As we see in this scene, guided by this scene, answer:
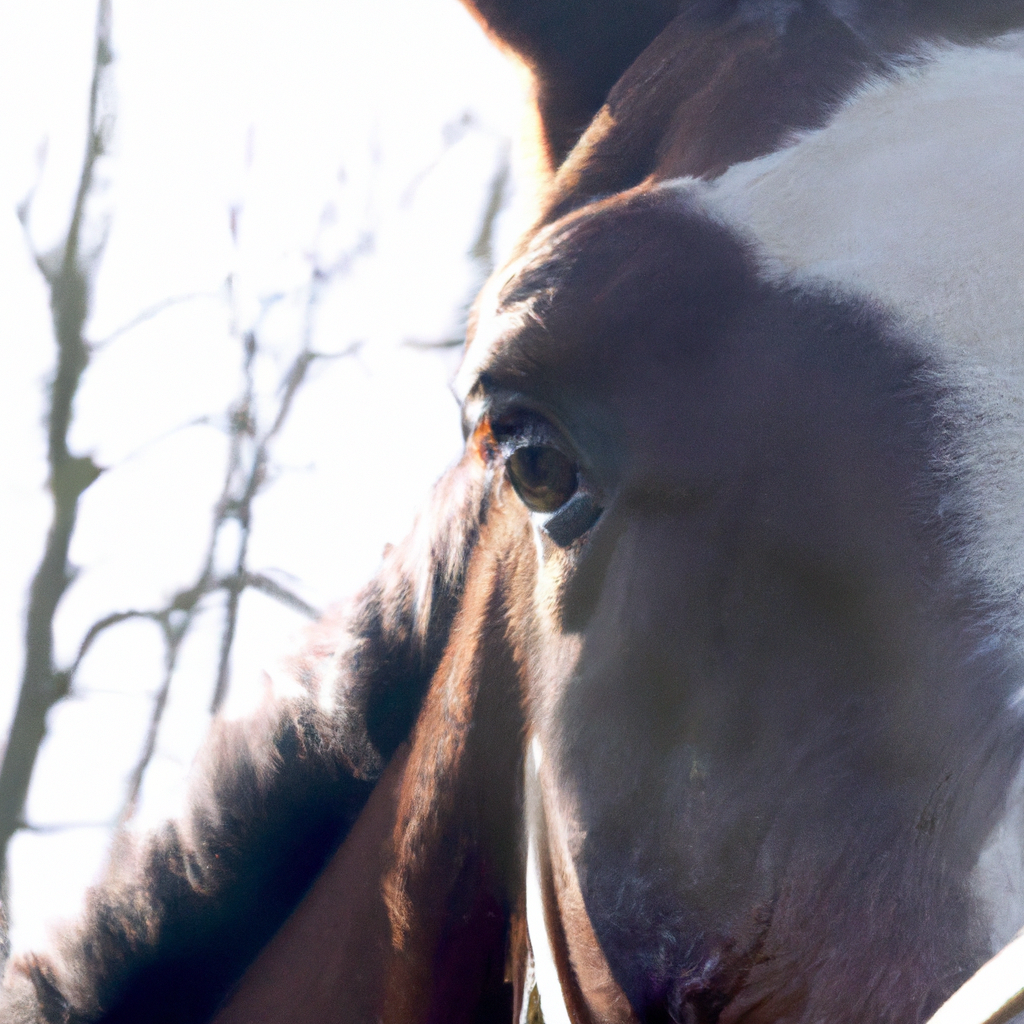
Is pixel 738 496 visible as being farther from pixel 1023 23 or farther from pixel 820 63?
pixel 1023 23

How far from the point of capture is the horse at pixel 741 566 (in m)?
0.73

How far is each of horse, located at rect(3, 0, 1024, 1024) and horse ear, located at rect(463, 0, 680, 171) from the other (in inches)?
0.5

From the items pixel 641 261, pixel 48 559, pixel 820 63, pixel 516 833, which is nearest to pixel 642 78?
pixel 820 63

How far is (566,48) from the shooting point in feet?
4.20

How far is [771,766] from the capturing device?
81 centimetres

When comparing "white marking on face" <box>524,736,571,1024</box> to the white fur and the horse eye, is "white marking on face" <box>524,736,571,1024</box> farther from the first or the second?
the white fur

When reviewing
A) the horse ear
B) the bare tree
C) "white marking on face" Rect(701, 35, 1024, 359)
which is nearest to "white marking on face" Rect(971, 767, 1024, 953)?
"white marking on face" Rect(701, 35, 1024, 359)

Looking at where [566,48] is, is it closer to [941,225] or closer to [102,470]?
[941,225]

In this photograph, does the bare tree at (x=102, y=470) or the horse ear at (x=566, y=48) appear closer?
the horse ear at (x=566, y=48)

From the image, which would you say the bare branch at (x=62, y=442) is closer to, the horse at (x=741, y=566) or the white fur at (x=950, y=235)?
the horse at (x=741, y=566)

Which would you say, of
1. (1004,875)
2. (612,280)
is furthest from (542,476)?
(1004,875)

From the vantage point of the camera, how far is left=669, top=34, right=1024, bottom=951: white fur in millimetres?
717

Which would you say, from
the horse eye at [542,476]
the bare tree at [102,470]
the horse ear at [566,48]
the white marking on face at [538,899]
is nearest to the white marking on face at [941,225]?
the horse eye at [542,476]

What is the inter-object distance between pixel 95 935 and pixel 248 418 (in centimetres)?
362
